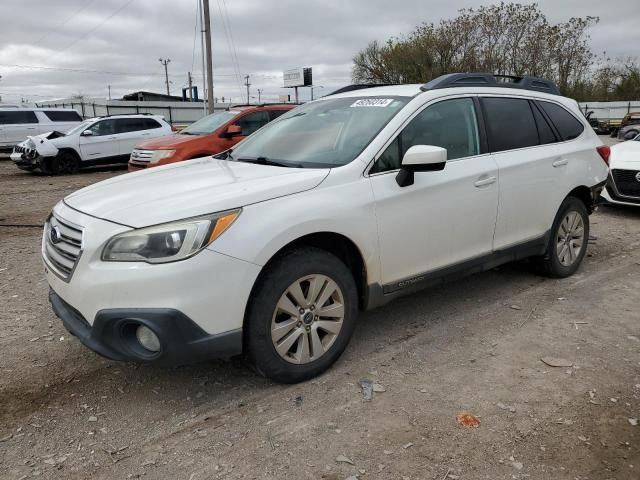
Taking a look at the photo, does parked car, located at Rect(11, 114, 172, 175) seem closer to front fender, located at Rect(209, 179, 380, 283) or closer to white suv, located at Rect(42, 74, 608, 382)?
white suv, located at Rect(42, 74, 608, 382)

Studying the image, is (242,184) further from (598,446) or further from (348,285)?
(598,446)

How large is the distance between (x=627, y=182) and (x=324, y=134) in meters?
5.99

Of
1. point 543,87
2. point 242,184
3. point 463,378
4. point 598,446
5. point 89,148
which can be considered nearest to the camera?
point 598,446

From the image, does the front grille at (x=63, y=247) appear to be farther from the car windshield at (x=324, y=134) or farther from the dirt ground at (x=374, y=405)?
the car windshield at (x=324, y=134)

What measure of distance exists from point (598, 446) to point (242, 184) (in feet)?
7.44

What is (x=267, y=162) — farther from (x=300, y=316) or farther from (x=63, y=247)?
(x=63, y=247)

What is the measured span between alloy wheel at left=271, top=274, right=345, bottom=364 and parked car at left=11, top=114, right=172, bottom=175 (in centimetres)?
1361

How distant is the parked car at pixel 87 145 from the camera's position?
1454 cm

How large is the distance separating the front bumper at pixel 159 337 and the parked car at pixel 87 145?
13458 millimetres

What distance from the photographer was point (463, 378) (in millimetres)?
3252

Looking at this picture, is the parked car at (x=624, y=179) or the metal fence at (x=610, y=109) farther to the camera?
the metal fence at (x=610, y=109)

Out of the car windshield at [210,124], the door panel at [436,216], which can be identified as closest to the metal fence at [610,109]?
the car windshield at [210,124]

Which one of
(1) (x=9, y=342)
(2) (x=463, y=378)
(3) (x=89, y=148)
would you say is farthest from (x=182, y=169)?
(3) (x=89, y=148)

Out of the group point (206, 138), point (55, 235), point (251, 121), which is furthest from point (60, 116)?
point (55, 235)
